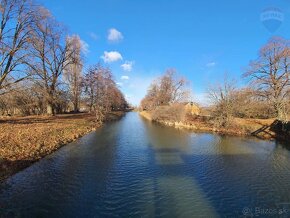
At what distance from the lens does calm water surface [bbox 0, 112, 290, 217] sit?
25.7 ft

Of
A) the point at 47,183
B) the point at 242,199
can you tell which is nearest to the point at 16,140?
the point at 47,183

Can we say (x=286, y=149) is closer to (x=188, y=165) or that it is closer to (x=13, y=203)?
(x=188, y=165)

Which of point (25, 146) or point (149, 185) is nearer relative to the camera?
point (149, 185)

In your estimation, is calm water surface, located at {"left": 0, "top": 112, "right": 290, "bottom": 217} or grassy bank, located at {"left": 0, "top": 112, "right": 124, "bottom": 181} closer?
calm water surface, located at {"left": 0, "top": 112, "right": 290, "bottom": 217}

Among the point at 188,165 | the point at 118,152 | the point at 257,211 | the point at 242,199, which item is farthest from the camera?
the point at 118,152

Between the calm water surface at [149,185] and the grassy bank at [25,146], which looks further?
the grassy bank at [25,146]

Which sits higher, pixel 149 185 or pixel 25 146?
pixel 25 146

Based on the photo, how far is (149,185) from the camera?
10070 millimetres

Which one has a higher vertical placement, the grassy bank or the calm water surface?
the grassy bank

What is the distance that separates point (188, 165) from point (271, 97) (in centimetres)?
2297

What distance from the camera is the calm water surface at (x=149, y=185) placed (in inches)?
309

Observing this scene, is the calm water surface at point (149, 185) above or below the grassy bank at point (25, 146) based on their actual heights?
below

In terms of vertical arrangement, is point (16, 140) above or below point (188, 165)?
above

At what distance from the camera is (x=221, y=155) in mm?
16031
